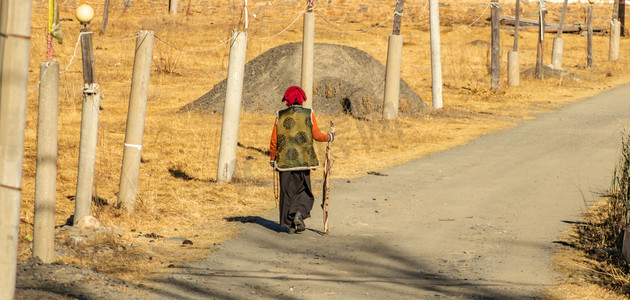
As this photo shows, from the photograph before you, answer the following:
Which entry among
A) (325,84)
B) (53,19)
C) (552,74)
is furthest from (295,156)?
(552,74)

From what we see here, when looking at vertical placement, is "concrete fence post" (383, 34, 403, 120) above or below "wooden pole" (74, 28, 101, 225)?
above

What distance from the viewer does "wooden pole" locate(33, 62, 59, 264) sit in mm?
7047

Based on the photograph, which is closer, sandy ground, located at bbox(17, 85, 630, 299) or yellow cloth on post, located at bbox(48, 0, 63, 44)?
sandy ground, located at bbox(17, 85, 630, 299)

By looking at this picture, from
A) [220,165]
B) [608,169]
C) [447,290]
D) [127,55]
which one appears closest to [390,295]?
[447,290]

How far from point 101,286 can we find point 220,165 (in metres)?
5.73

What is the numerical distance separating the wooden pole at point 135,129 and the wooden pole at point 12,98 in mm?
5973

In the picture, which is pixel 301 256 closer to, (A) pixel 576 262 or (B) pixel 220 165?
(A) pixel 576 262

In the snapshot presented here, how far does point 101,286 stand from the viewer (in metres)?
6.58

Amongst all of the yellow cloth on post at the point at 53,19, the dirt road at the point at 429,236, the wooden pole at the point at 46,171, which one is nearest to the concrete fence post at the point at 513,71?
the dirt road at the point at 429,236

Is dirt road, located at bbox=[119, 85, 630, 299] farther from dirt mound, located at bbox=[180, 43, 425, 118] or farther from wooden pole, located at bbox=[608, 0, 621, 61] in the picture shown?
wooden pole, located at bbox=[608, 0, 621, 61]

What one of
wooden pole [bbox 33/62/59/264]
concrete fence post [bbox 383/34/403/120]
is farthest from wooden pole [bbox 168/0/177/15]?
wooden pole [bbox 33/62/59/264]

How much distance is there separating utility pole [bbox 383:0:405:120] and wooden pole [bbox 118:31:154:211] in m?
8.94

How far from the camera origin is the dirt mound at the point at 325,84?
1953 centimetres

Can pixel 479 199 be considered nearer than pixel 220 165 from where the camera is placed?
Yes
